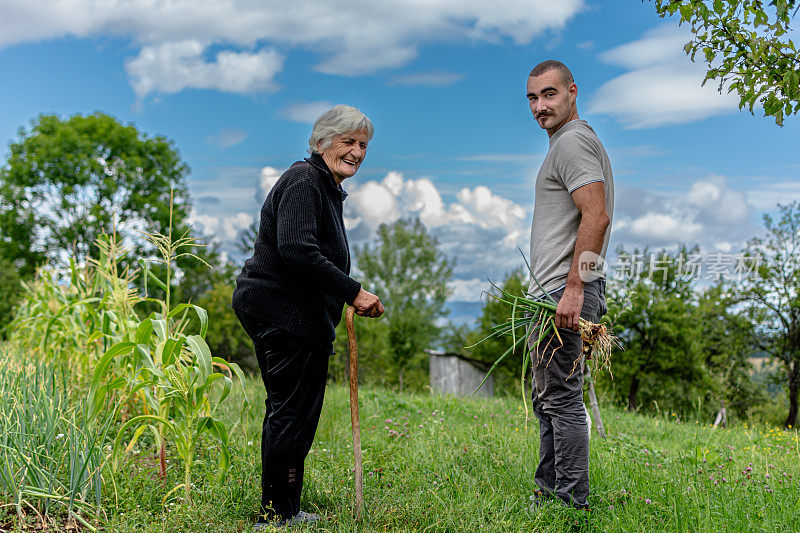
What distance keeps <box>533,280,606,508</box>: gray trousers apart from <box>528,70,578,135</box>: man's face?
0.88 m

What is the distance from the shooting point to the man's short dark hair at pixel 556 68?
3174mm

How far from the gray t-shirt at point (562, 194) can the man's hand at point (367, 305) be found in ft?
2.88

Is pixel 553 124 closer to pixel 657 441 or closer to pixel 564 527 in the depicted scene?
pixel 564 527

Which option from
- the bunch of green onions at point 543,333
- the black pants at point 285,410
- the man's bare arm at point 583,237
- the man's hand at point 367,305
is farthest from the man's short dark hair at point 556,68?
the black pants at point 285,410

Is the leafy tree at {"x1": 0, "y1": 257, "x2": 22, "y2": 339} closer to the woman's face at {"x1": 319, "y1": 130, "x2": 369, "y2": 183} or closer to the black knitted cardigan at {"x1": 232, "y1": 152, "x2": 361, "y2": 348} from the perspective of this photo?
the black knitted cardigan at {"x1": 232, "y1": 152, "x2": 361, "y2": 348}

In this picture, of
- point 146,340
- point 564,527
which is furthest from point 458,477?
point 146,340

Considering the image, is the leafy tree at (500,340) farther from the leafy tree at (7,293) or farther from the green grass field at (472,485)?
the leafy tree at (7,293)

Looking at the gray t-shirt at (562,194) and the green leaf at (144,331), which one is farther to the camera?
the green leaf at (144,331)

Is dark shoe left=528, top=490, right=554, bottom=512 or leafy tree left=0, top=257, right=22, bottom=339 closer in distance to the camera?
dark shoe left=528, top=490, right=554, bottom=512

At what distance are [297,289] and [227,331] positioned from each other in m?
15.3

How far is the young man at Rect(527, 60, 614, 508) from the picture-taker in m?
2.94

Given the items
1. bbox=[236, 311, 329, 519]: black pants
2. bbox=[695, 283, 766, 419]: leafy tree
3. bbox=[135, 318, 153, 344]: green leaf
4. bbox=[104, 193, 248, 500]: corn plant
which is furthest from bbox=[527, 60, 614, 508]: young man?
bbox=[695, 283, 766, 419]: leafy tree

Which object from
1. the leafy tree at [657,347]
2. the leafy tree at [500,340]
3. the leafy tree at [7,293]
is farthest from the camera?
the leafy tree at [7,293]

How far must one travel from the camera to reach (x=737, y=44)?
347cm
